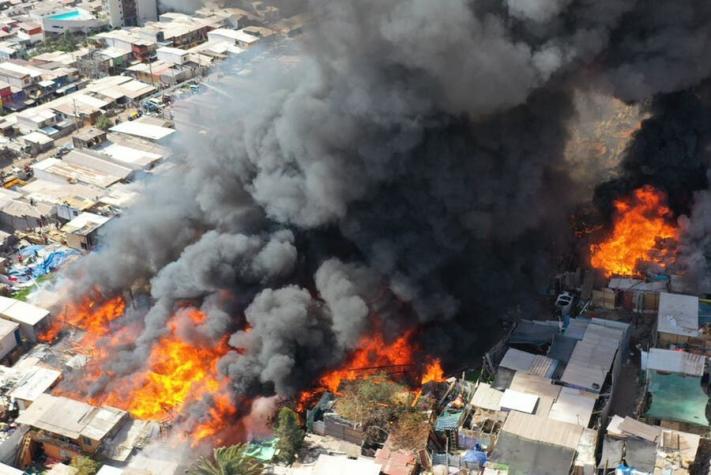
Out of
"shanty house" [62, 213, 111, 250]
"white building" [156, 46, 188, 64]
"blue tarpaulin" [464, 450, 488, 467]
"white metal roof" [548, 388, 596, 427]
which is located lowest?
"blue tarpaulin" [464, 450, 488, 467]

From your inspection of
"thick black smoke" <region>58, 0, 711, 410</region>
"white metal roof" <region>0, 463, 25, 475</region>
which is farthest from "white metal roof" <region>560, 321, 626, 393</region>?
"white metal roof" <region>0, 463, 25, 475</region>

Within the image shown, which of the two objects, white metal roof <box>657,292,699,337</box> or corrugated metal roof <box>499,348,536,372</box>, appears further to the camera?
white metal roof <box>657,292,699,337</box>

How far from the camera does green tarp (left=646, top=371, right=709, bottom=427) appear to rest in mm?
22266

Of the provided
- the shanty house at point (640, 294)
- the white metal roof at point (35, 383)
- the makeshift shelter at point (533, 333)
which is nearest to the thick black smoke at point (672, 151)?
the shanty house at point (640, 294)

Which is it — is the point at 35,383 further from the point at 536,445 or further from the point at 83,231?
the point at 536,445

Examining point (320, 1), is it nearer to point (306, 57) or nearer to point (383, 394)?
point (306, 57)

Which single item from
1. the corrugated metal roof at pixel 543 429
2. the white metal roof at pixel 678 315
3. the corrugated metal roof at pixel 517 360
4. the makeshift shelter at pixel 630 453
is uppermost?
the white metal roof at pixel 678 315

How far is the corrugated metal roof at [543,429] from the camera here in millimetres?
21172

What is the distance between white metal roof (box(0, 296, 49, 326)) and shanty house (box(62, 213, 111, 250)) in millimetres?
4043

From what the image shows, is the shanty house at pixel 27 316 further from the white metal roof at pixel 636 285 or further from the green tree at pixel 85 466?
the white metal roof at pixel 636 285

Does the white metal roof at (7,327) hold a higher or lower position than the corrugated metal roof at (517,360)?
higher

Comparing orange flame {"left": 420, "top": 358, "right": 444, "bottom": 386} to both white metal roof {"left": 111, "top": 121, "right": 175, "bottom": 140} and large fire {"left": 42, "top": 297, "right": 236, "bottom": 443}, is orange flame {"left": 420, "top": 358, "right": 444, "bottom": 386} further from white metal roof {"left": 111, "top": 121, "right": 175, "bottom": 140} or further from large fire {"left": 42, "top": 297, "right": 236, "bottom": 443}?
white metal roof {"left": 111, "top": 121, "right": 175, "bottom": 140}

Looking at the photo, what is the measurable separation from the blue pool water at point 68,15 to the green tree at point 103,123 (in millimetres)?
16820

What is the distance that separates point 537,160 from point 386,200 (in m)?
4.96
